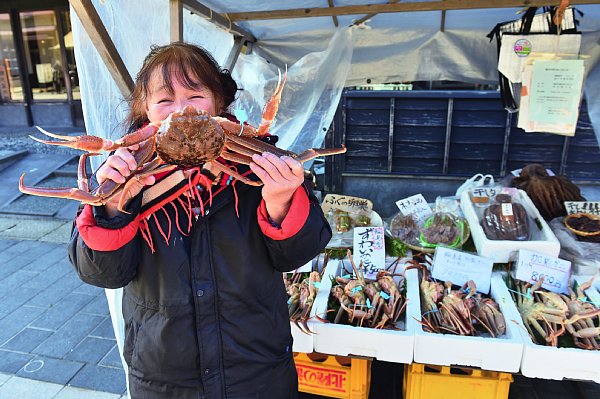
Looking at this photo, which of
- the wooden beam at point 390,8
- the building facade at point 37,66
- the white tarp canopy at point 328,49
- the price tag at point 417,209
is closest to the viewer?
the wooden beam at point 390,8

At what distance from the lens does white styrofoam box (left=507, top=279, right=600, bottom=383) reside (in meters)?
1.94

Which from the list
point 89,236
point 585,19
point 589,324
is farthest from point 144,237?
point 585,19

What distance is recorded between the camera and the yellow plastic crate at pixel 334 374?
93.0 inches

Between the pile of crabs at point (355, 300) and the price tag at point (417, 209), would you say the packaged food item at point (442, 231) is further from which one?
the pile of crabs at point (355, 300)

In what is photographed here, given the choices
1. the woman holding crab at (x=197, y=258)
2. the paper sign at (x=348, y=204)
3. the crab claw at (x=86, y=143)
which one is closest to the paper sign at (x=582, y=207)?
the paper sign at (x=348, y=204)

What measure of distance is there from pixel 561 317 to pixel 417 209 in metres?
1.35

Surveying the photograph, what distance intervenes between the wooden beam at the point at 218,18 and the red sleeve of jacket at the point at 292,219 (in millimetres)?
1574

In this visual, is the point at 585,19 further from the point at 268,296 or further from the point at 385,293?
the point at 268,296

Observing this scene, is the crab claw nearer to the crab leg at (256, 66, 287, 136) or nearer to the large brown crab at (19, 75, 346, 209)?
the large brown crab at (19, 75, 346, 209)

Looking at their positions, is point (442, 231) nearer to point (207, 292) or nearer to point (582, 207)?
point (582, 207)

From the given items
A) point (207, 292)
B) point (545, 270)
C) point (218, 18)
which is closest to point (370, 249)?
point (545, 270)

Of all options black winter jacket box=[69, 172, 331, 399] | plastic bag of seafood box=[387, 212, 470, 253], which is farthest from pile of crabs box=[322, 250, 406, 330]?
black winter jacket box=[69, 172, 331, 399]

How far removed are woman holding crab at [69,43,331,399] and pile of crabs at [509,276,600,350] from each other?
1.51 m

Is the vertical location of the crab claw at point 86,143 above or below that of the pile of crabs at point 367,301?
above
